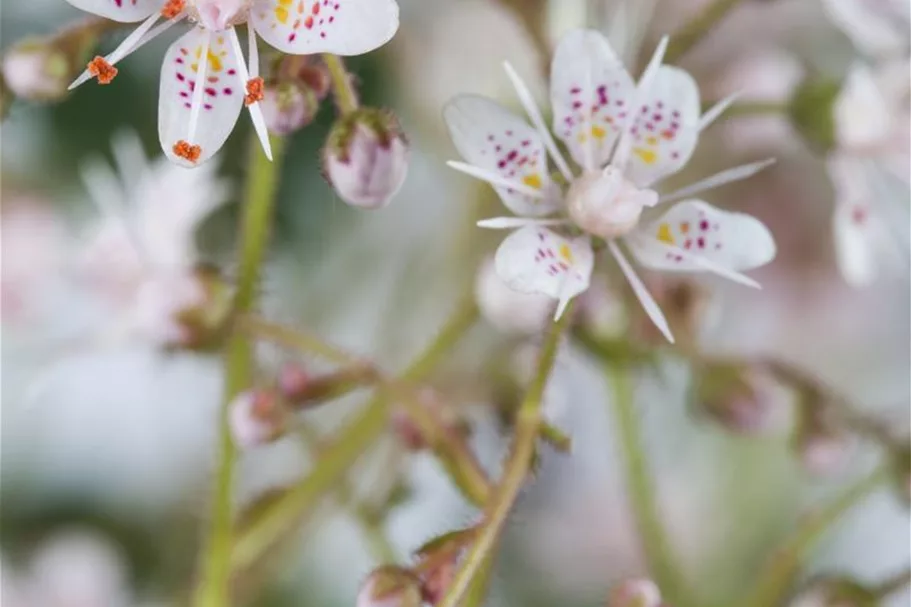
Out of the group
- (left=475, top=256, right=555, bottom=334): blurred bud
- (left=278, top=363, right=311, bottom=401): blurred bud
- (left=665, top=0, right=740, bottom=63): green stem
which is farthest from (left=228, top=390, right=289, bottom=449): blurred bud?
(left=665, top=0, right=740, bottom=63): green stem

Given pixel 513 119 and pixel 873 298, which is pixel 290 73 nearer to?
pixel 513 119

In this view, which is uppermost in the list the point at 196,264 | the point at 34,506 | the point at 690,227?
the point at 34,506

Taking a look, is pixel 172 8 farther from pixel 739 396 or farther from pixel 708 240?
pixel 739 396

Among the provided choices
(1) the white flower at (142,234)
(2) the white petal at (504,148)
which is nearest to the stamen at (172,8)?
(2) the white petal at (504,148)

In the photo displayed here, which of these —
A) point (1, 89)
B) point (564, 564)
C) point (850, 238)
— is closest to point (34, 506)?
point (564, 564)

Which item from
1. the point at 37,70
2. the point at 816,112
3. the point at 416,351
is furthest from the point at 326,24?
the point at 416,351

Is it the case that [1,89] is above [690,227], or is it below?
above
